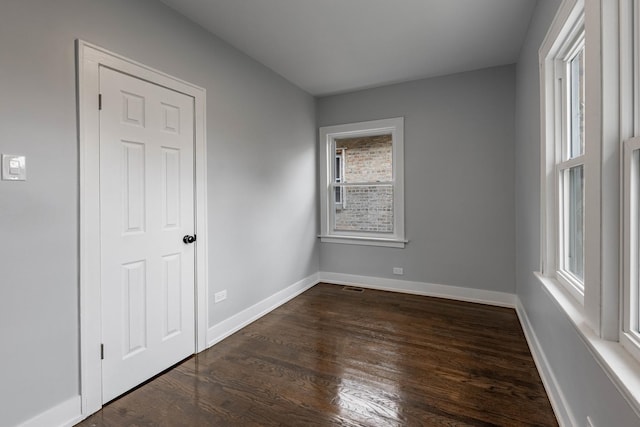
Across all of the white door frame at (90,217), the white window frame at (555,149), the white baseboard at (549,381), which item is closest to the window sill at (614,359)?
the white window frame at (555,149)

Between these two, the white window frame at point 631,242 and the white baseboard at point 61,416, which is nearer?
the white window frame at point 631,242

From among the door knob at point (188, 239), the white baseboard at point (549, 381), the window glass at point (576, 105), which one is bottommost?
the white baseboard at point (549, 381)

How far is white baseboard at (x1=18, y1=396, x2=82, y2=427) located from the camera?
1601 millimetres

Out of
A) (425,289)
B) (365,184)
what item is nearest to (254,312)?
(425,289)

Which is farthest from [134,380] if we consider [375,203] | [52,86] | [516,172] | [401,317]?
[516,172]

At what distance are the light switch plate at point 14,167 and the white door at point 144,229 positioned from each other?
1.20 ft

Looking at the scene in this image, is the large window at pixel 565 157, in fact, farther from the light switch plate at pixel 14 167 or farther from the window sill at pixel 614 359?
the light switch plate at pixel 14 167

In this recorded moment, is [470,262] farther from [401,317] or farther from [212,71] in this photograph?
[212,71]

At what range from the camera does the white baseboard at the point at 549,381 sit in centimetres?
161

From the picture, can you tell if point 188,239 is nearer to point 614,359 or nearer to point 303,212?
point 303,212

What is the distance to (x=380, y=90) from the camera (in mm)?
4074

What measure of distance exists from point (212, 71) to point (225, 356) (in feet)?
7.86

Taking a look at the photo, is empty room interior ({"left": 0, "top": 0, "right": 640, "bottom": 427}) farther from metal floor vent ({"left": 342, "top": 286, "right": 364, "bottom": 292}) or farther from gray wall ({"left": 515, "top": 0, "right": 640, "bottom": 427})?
metal floor vent ({"left": 342, "top": 286, "right": 364, "bottom": 292})

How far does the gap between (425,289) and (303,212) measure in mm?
1847
